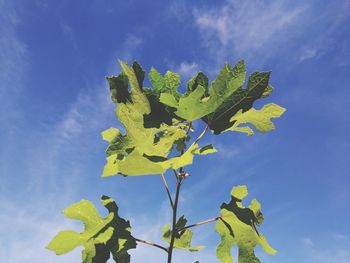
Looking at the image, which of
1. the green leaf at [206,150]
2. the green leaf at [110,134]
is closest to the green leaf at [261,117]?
the green leaf at [206,150]

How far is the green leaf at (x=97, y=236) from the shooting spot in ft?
13.0

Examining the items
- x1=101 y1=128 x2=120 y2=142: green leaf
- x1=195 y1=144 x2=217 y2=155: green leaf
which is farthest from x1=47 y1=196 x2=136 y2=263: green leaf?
x1=195 y1=144 x2=217 y2=155: green leaf

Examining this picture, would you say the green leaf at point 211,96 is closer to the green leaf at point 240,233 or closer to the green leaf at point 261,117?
the green leaf at point 261,117

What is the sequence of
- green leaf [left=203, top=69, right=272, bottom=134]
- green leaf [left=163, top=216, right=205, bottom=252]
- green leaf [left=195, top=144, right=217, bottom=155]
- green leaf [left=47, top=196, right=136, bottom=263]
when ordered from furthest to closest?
green leaf [left=163, top=216, right=205, bottom=252], green leaf [left=47, top=196, right=136, bottom=263], green leaf [left=203, top=69, right=272, bottom=134], green leaf [left=195, top=144, right=217, bottom=155]

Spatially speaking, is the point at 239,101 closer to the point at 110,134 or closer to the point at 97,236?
the point at 110,134

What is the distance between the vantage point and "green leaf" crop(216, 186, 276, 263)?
4.01 m

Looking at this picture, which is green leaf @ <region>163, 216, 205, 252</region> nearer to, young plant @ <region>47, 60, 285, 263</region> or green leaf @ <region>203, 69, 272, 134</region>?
young plant @ <region>47, 60, 285, 263</region>

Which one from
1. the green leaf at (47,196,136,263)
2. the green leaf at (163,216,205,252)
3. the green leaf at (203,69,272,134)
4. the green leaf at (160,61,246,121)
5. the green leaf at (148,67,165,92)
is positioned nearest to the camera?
the green leaf at (160,61,246,121)

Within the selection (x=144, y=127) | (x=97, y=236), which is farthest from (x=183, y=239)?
(x=144, y=127)

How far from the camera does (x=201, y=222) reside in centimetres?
414

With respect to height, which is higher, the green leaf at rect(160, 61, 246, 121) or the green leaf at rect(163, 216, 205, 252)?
the green leaf at rect(160, 61, 246, 121)

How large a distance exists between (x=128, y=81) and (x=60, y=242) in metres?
1.65

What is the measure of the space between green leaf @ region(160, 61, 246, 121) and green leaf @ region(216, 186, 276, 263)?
1.02 meters

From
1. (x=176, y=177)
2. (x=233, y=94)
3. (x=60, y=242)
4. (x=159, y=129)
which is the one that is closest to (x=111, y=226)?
(x=60, y=242)
